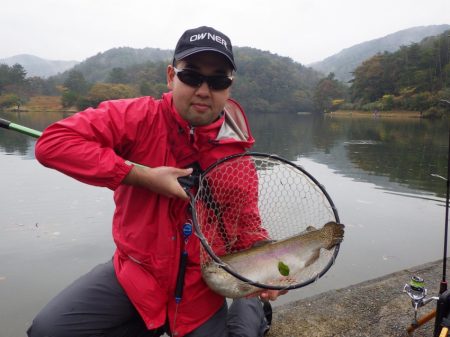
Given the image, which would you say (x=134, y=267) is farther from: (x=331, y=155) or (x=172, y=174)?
(x=331, y=155)

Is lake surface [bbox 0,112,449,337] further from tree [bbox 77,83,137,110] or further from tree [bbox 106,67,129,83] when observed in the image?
tree [bbox 106,67,129,83]

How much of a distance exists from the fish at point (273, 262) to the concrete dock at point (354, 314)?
1358 mm

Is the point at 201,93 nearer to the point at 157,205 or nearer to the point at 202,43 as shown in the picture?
the point at 202,43

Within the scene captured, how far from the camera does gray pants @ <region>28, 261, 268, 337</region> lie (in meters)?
2.58

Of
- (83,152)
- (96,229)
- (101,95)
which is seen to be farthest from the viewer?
(101,95)

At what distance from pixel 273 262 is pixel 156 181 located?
0.98 metres

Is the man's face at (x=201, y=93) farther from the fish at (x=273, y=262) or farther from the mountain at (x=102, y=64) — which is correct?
the mountain at (x=102, y=64)

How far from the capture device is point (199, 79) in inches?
103

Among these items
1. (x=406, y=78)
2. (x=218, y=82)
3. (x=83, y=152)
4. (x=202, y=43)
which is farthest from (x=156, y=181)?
(x=406, y=78)

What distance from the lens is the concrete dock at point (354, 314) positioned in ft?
12.2

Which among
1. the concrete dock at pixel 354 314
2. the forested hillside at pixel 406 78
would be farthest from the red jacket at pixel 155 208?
the forested hillside at pixel 406 78

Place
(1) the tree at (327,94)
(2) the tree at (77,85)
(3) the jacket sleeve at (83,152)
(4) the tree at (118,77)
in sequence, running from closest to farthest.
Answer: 1. (3) the jacket sleeve at (83,152)
2. (2) the tree at (77,85)
3. (1) the tree at (327,94)
4. (4) the tree at (118,77)

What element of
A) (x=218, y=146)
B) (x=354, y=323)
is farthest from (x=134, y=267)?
(x=354, y=323)

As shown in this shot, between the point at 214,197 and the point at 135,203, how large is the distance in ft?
1.93
